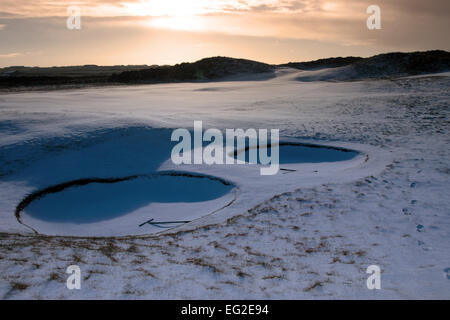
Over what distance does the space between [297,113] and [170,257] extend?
14.6m

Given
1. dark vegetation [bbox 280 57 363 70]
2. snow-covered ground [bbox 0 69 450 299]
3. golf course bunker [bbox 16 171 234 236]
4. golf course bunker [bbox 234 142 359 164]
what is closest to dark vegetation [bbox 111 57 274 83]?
dark vegetation [bbox 280 57 363 70]

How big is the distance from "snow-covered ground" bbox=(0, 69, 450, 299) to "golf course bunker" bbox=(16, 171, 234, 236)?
0.40 feet

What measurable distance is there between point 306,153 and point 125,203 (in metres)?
Result: 6.37

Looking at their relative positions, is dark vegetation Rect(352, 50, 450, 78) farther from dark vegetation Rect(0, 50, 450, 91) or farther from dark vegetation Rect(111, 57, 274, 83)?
dark vegetation Rect(111, 57, 274, 83)

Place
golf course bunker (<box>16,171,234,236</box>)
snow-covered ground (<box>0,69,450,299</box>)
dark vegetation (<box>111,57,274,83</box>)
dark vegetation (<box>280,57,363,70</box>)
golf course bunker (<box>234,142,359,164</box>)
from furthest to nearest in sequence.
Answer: dark vegetation (<box>280,57,363,70</box>) → dark vegetation (<box>111,57,274,83</box>) → golf course bunker (<box>234,142,359,164</box>) → golf course bunker (<box>16,171,234,236</box>) → snow-covered ground (<box>0,69,450,299</box>)

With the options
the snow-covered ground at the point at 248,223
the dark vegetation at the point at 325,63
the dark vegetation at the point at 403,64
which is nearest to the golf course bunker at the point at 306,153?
the snow-covered ground at the point at 248,223

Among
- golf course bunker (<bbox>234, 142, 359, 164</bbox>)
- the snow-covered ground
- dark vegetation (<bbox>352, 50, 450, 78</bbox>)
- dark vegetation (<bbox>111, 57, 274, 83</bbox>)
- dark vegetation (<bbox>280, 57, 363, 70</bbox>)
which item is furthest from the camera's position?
dark vegetation (<bbox>280, 57, 363, 70</bbox>)

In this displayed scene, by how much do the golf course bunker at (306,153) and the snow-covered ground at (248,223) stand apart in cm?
51

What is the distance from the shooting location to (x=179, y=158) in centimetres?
1060

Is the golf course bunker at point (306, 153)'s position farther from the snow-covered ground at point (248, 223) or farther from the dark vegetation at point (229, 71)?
the dark vegetation at point (229, 71)

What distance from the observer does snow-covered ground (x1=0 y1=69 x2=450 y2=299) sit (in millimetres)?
4180

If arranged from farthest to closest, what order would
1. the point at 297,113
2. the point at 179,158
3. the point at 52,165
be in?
the point at 297,113 → the point at 179,158 → the point at 52,165
